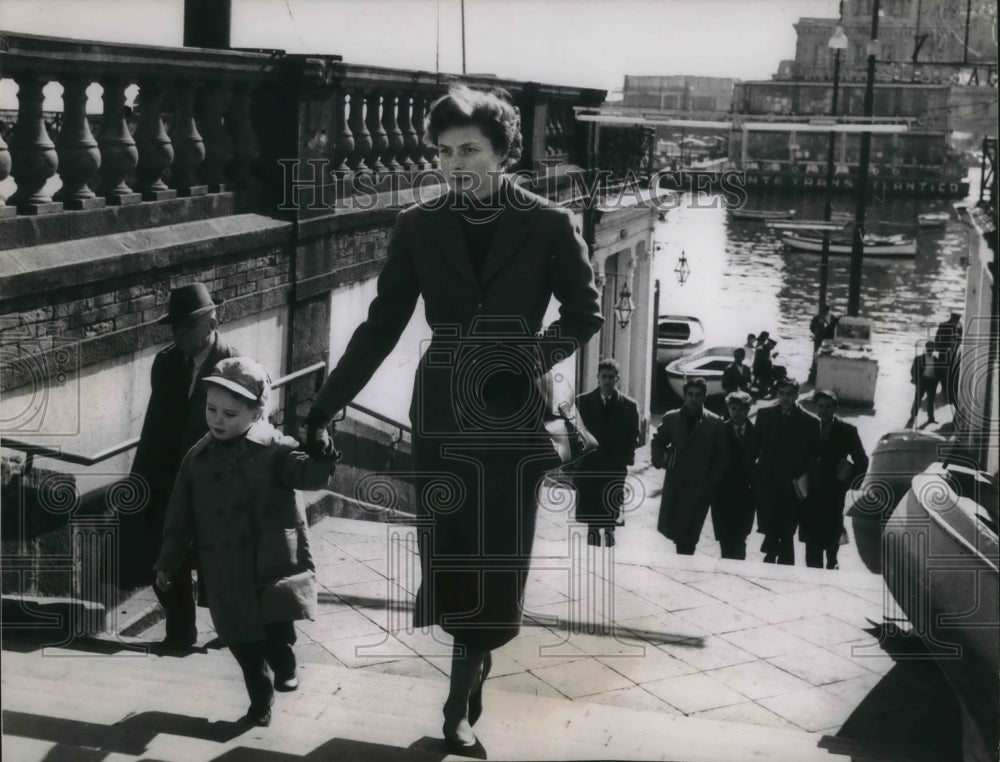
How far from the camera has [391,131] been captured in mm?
6441

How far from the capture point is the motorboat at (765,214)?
34.6 feet

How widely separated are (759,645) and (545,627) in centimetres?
87

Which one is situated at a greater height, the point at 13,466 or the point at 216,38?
the point at 216,38

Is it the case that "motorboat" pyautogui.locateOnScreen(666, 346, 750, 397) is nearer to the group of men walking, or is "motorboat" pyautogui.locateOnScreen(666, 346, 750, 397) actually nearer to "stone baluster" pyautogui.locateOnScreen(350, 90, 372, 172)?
the group of men walking

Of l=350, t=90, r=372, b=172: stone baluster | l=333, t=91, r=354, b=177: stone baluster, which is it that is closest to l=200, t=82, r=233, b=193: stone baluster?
l=333, t=91, r=354, b=177: stone baluster

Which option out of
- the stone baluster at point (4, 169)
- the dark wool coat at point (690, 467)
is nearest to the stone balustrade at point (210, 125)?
the stone baluster at point (4, 169)

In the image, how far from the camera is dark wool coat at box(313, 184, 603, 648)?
349 centimetres

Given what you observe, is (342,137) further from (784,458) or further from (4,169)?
(784,458)

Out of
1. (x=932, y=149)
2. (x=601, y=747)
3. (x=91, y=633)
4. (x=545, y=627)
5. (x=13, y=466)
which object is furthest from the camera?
(x=932, y=149)

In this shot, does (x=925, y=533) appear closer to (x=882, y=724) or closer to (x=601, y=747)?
(x=882, y=724)

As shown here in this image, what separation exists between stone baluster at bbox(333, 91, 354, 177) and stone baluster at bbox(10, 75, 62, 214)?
173 centimetres

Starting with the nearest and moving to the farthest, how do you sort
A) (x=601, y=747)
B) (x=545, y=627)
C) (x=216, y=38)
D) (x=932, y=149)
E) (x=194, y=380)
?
1. (x=601, y=747)
2. (x=194, y=380)
3. (x=545, y=627)
4. (x=216, y=38)
5. (x=932, y=149)

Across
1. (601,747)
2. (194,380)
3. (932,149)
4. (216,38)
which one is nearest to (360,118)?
(216,38)

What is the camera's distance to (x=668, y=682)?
4.83 metres
